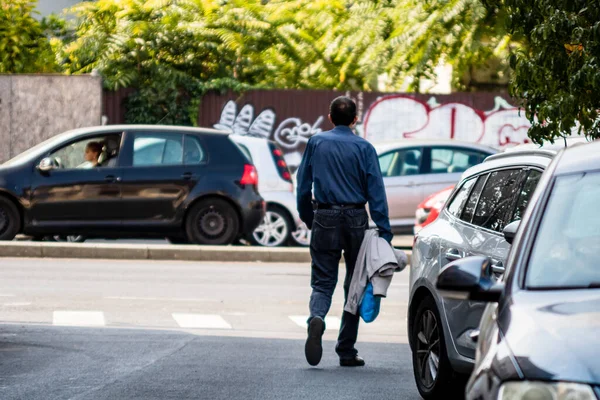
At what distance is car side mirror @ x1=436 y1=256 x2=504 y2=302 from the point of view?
450cm

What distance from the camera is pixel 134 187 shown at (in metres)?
18.1

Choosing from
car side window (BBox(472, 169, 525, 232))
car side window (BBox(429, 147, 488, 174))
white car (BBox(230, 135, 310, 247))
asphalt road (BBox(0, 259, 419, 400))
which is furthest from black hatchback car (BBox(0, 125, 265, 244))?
car side window (BBox(472, 169, 525, 232))

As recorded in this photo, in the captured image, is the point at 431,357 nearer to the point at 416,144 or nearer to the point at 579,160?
the point at 579,160

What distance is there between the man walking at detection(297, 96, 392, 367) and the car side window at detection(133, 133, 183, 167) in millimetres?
9371

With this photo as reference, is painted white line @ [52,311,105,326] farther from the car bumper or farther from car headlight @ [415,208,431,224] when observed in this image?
car headlight @ [415,208,431,224]

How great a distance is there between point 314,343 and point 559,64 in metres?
2.55

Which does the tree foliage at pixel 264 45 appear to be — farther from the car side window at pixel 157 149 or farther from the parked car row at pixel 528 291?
the parked car row at pixel 528 291

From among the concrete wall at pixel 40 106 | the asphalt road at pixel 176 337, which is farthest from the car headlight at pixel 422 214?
the concrete wall at pixel 40 106

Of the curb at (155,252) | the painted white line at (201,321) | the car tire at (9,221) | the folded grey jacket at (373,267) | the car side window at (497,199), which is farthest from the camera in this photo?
the car tire at (9,221)

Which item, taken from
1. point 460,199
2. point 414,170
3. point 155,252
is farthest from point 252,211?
point 460,199

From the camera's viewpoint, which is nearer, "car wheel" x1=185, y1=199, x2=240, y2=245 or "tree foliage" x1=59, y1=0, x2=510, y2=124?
"car wheel" x1=185, y1=199, x2=240, y2=245

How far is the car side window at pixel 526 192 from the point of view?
6.96 meters

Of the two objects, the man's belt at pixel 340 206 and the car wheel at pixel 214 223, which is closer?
the man's belt at pixel 340 206

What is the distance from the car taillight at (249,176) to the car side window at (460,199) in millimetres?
10246
